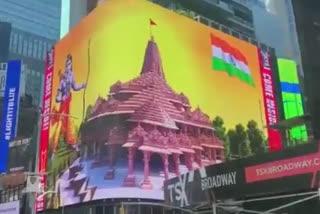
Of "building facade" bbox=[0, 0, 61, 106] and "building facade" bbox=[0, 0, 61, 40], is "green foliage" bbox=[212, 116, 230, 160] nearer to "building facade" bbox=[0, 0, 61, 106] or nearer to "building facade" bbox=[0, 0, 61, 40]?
"building facade" bbox=[0, 0, 61, 106]

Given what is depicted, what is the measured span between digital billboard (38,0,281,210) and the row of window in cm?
6070

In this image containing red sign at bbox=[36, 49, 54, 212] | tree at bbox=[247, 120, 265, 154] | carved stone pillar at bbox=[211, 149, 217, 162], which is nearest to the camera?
carved stone pillar at bbox=[211, 149, 217, 162]

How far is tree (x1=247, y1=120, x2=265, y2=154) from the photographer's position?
4294 cm

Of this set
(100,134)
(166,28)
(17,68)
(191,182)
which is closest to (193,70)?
(166,28)

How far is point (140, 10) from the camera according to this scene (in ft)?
128

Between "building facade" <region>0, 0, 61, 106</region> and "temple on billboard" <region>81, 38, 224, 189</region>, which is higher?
"building facade" <region>0, 0, 61, 106</region>

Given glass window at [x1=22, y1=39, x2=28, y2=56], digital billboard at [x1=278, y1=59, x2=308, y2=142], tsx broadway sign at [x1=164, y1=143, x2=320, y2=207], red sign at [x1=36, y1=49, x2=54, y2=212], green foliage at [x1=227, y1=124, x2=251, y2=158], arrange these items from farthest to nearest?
1. glass window at [x1=22, y1=39, x2=28, y2=56]
2. digital billboard at [x1=278, y1=59, x2=308, y2=142]
3. red sign at [x1=36, y1=49, x2=54, y2=212]
4. green foliage at [x1=227, y1=124, x2=251, y2=158]
5. tsx broadway sign at [x1=164, y1=143, x2=320, y2=207]

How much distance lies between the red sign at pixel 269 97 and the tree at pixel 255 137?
93 cm

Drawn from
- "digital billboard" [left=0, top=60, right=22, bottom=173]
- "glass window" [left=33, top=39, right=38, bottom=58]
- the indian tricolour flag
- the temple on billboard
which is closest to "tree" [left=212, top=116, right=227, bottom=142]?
the temple on billboard

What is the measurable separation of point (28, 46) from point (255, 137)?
73.6 metres

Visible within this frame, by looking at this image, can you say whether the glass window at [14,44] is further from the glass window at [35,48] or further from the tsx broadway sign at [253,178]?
the tsx broadway sign at [253,178]

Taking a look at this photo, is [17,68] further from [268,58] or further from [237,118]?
[268,58]

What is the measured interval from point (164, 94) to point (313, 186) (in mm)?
27678

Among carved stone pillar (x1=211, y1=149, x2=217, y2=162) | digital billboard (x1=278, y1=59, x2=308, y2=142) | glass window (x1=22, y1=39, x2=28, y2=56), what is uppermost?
glass window (x1=22, y1=39, x2=28, y2=56)
